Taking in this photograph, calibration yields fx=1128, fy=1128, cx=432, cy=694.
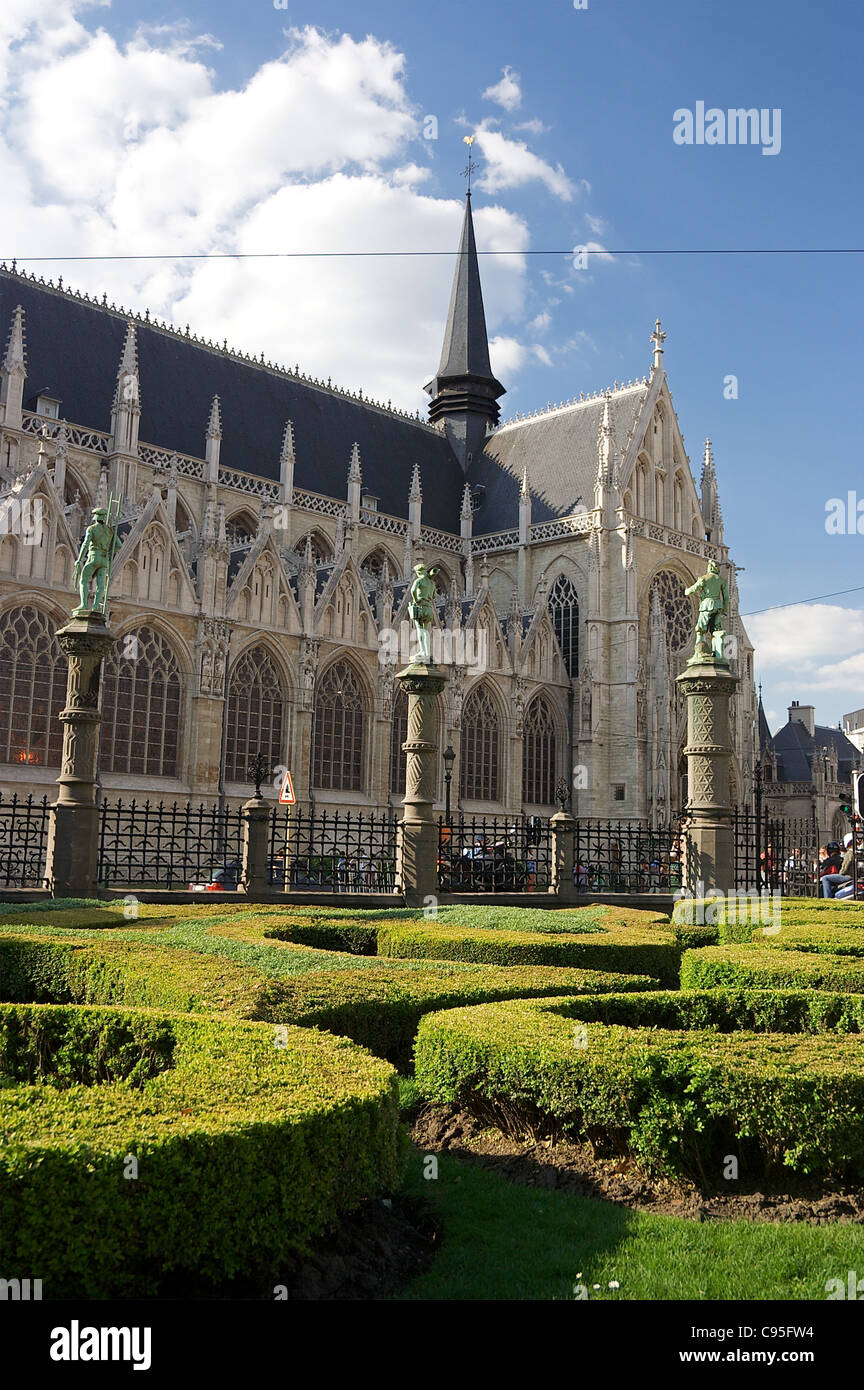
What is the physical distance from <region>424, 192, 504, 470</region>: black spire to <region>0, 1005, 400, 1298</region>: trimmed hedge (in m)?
47.5

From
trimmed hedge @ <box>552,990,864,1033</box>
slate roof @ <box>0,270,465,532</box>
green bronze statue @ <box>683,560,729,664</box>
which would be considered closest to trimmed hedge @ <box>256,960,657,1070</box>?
trimmed hedge @ <box>552,990,864,1033</box>

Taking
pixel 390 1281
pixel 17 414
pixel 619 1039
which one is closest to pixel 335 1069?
pixel 390 1281

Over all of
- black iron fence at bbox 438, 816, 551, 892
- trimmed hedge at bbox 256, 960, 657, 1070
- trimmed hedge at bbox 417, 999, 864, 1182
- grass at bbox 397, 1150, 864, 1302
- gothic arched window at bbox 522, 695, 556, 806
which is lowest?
grass at bbox 397, 1150, 864, 1302

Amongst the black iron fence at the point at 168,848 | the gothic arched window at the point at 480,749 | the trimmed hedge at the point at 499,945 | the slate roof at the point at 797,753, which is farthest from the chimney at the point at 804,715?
the trimmed hedge at the point at 499,945

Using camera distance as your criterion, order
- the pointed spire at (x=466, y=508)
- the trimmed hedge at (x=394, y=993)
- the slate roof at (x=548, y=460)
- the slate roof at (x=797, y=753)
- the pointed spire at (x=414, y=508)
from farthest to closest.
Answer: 1. the slate roof at (x=797, y=753)
2. the pointed spire at (x=466, y=508)
3. the slate roof at (x=548, y=460)
4. the pointed spire at (x=414, y=508)
5. the trimmed hedge at (x=394, y=993)

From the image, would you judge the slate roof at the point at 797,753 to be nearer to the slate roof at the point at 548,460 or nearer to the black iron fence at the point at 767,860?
the slate roof at the point at 548,460

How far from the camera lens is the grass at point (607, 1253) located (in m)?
4.18

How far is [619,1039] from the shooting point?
5.81 m

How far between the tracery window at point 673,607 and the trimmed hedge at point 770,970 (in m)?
34.1

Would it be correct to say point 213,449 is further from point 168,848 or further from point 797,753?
point 797,753

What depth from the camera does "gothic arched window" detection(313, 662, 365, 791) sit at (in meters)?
→ 33.0

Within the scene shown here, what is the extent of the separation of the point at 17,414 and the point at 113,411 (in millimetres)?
3356

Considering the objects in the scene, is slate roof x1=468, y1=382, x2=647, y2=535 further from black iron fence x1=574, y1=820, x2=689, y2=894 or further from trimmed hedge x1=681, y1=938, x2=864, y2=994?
trimmed hedge x1=681, y1=938, x2=864, y2=994

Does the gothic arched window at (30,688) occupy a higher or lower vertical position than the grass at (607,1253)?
higher
